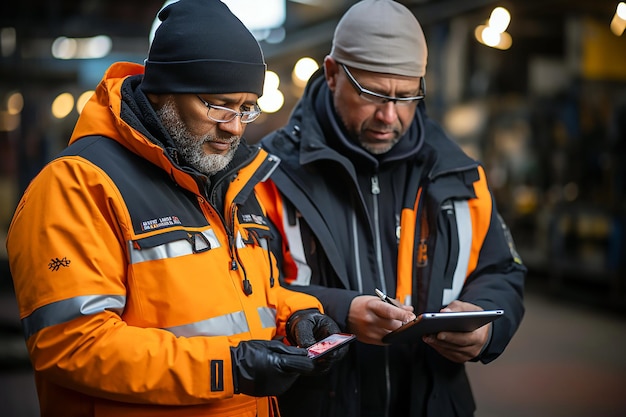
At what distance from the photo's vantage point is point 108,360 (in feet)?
4.96

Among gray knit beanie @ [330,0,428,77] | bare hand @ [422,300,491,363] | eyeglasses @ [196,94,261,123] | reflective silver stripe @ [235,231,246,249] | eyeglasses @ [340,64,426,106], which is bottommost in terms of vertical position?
bare hand @ [422,300,491,363]

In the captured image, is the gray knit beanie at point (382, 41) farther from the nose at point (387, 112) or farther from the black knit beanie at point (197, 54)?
the black knit beanie at point (197, 54)

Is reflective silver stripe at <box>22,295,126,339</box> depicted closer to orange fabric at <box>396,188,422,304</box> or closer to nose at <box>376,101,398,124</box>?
orange fabric at <box>396,188,422,304</box>

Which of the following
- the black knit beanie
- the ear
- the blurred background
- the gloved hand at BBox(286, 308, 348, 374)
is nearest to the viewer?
the black knit beanie

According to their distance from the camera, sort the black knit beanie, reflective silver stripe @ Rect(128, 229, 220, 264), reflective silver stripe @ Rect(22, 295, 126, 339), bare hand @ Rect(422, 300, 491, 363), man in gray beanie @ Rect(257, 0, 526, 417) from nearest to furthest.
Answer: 1. reflective silver stripe @ Rect(22, 295, 126, 339)
2. reflective silver stripe @ Rect(128, 229, 220, 264)
3. the black knit beanie
4. bare hand @ Rect(422, 300, 491, 363)
5. man in gray beanie @ Rect(257, 0, 526, 417)

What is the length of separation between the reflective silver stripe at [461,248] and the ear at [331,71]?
2.14 ft

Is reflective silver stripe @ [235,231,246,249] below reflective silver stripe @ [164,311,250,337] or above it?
above

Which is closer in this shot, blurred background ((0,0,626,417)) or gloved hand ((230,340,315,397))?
gloved hand ((230,340,315,397))

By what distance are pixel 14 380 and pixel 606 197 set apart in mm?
6572

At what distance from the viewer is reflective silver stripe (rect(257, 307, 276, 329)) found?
73.2 inches

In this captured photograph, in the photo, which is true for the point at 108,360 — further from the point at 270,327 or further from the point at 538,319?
the point at 538,319

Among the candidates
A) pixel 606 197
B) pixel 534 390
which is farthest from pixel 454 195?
pixel 606 197

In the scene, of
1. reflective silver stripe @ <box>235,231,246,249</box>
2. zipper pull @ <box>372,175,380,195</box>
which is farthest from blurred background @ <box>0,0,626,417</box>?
reflective silver stripe @ <box>235,231,246,249</box>

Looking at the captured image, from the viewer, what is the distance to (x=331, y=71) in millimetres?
2543
